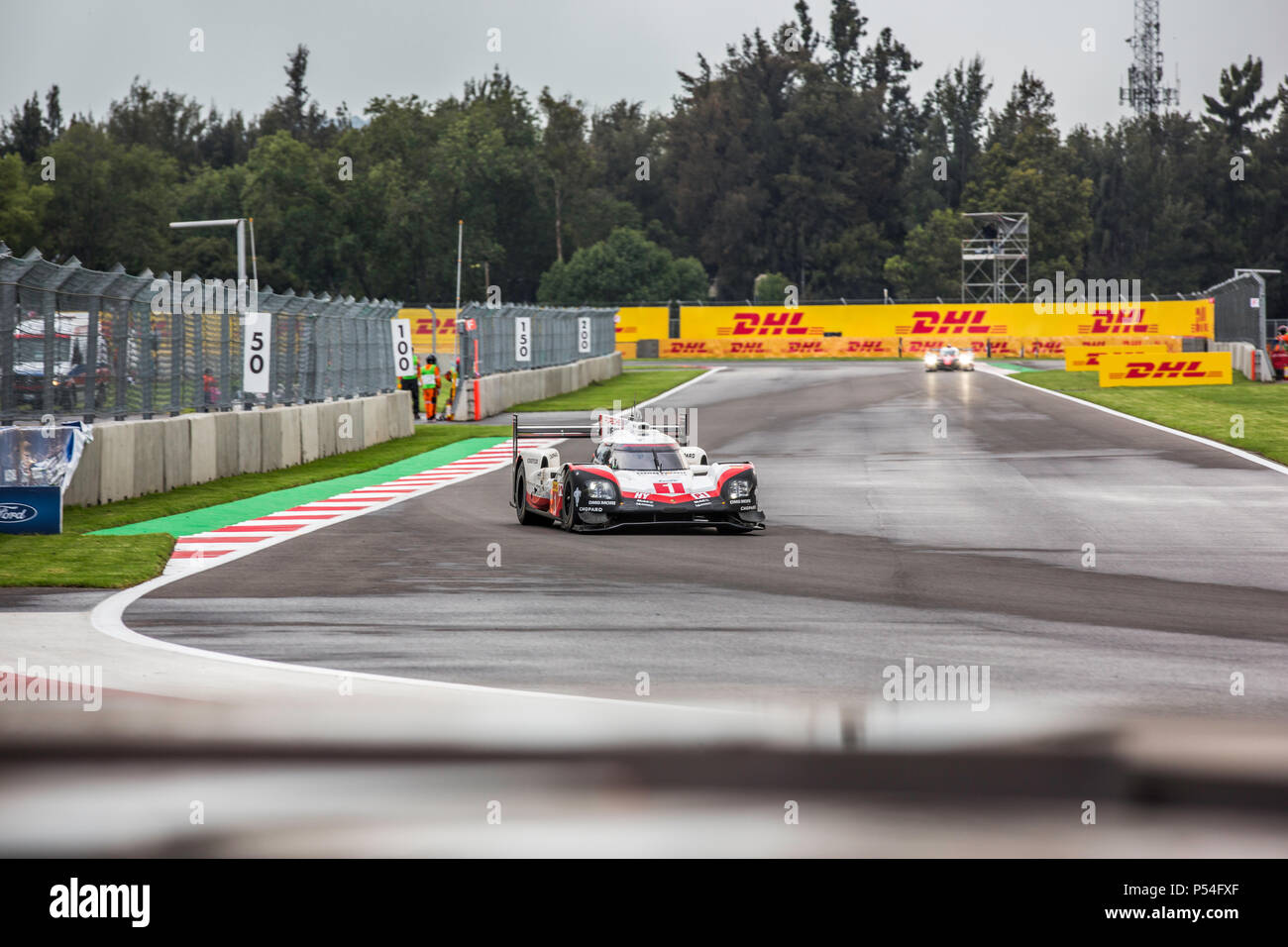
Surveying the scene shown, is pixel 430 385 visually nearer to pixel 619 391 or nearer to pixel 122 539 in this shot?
pixel 619 391

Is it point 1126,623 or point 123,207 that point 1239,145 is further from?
point 1126,623

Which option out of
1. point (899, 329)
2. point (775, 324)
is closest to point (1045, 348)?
point (899, 329)

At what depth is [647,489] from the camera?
55.8 feet

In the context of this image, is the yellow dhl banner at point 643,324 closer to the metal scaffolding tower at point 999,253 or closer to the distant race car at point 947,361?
the metal scaffolding tower at point 999,253

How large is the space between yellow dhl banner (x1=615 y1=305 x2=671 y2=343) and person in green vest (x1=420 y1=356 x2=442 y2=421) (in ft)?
138

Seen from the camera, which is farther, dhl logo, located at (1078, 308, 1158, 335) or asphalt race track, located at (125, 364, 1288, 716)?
dhl logo, located at (1078, 308, 1158, 335)

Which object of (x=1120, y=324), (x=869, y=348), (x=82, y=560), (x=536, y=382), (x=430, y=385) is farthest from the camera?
(x=869, y=348)

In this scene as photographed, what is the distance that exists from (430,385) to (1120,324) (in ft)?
150

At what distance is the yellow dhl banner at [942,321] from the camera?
74562 millimetres

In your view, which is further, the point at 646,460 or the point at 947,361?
the point at 947,361

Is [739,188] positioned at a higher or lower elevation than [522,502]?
higher

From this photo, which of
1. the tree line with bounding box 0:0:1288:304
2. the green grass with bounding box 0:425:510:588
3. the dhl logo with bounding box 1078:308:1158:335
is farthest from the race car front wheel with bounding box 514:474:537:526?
the tree line with bounding box 0:0:1288:304

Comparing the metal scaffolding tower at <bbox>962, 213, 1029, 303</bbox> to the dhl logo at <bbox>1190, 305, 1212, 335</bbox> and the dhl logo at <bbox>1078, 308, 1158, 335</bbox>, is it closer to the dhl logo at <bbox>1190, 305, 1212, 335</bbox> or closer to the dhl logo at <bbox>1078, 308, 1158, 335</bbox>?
the dhl logo at <bbox>1078, 308, 1158, 335</bbox>

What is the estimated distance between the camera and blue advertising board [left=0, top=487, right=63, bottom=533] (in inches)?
636
